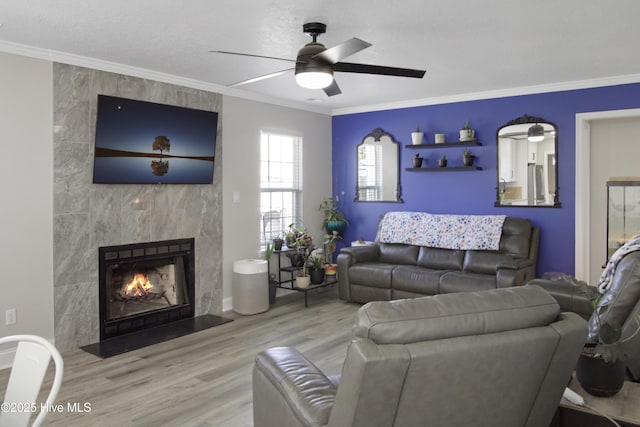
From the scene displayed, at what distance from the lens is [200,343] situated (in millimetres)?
4391

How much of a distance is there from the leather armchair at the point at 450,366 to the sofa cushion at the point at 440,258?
3.62 m

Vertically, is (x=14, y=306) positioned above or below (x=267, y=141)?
below

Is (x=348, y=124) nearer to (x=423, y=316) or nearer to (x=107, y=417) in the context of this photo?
(x=107, y=417)

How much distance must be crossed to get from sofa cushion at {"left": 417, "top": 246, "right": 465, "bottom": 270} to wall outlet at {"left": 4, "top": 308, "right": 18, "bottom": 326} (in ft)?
13.5

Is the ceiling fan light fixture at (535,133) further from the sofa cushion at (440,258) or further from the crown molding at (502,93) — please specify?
the sofa cushion at (440,258)

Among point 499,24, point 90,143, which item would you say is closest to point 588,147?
point 499,24

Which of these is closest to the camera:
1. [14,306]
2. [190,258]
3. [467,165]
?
[14,306]

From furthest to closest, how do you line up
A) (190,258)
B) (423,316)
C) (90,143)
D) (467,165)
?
(467,165)
(190,258)
(90,143)
(423,316)

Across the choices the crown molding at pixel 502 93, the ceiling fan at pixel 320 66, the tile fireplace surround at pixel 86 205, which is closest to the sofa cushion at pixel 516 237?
the crown molding at pixel 502 93

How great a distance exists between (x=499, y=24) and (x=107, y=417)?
12.0 feet

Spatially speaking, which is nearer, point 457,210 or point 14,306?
point 14,306

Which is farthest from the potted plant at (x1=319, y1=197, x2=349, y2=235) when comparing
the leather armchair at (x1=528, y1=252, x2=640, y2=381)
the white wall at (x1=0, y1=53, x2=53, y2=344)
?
the leather armchair at (x1=528, y1=252, x2=640, y2=381)

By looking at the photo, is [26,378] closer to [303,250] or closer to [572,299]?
[572,299]

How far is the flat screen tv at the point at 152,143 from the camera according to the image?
4340 mm
